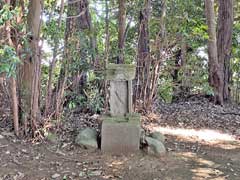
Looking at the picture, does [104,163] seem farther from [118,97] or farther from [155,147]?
[118,97]

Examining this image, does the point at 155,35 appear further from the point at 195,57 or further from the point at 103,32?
the point at 195,57

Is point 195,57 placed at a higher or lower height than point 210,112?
higher

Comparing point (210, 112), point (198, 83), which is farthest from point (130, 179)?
point (198, 83)

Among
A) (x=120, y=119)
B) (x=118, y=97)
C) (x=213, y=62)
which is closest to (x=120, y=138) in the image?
(x=120, y=119)

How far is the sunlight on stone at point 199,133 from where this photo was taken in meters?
5.10

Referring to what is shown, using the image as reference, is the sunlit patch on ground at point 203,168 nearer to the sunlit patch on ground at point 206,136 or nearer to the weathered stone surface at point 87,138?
the sunlit patch on ground at point 206,136

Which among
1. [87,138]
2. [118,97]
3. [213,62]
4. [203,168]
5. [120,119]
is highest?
[213,62]

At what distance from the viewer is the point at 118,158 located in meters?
4.10

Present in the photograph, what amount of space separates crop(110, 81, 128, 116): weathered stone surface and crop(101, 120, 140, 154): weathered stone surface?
0.84 feet

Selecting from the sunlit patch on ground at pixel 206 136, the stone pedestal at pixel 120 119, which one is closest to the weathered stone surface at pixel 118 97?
the stone pedestal at pixel 120 119

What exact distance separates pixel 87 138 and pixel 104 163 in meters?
0.56

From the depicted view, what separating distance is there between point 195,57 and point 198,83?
1.43 m

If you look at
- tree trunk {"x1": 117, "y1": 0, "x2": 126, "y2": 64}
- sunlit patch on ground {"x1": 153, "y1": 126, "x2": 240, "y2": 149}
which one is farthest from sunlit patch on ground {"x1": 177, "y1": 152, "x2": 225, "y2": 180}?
tree trunk {"x1": 117, "y1": 0, "x2": 126, "y2": 64}

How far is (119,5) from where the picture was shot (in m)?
5.97
